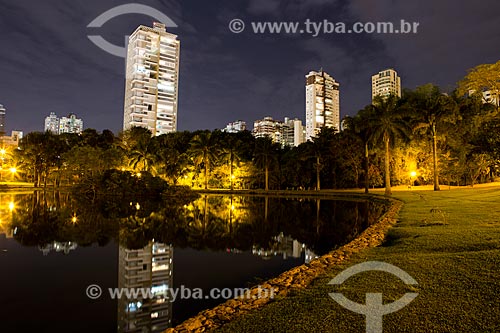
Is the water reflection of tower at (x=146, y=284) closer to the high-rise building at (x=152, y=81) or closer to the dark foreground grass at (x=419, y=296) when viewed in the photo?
the dark foreground grass at (x=419, y=296)

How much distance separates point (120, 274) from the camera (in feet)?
27.7

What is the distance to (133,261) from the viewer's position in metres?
9.67

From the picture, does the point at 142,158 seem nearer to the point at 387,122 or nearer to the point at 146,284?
the point at 387,122

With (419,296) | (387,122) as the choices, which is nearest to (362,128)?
(387,122)

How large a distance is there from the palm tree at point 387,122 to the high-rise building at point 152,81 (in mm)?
84979

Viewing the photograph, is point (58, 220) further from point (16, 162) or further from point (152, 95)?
point (152, 95)

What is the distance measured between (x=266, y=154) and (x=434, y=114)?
975 inches

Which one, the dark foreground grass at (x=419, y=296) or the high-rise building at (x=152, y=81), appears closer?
the dark foreground grass at (x=419, y=296)

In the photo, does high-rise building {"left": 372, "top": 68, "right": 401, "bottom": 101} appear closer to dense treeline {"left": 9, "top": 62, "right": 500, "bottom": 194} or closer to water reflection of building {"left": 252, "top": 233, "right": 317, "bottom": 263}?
dense treeline {"left": 9, "top": 62, "right": 500, "bottom": 194}

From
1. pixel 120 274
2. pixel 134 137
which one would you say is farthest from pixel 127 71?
pixel 120 274

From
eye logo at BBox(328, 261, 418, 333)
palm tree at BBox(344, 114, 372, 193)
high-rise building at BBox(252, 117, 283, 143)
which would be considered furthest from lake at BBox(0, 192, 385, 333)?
high-rise building at BBox(252, 117, 283, 143)

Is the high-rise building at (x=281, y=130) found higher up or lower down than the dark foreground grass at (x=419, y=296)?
higher up

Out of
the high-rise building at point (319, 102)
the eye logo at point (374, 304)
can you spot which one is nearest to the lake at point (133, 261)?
the eye logo at point (374, 304)

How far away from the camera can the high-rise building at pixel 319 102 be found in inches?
6048
